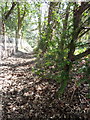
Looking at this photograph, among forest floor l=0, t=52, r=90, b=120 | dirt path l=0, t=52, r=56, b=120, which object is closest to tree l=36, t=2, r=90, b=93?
forest floor l=0, t=52, r=90, b=120

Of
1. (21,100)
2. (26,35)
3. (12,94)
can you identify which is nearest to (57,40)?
(21,100)

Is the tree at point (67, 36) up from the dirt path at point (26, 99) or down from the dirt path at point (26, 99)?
up

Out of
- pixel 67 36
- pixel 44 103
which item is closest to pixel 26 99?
pixel 44 103

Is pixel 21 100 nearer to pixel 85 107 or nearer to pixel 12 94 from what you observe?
pixel 12 94

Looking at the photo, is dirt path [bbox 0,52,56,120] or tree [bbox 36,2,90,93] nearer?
tree [bbox 36,2,90,93]

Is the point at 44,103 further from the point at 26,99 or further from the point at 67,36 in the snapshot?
the point at 67,36

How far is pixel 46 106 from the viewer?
2057mm

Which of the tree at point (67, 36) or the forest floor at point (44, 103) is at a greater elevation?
the tree at point (67, 36)

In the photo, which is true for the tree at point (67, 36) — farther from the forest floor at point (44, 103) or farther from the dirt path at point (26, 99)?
the dirt path at point (26, 99)

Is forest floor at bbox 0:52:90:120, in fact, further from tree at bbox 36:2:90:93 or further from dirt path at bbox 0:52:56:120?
tree at bbox 36:2:90:93

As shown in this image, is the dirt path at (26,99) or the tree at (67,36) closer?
the tree at (67,36)

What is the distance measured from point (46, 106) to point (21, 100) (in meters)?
0.53

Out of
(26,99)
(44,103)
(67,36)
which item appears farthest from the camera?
(26,99)

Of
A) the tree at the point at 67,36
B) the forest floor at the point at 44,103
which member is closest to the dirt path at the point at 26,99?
the forest floor at the point at 44,103
